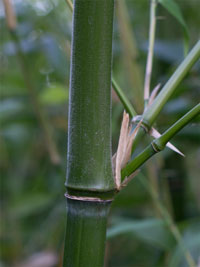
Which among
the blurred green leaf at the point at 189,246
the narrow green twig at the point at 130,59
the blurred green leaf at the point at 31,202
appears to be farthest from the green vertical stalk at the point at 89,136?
the blurred green leaf at the point at 31,202

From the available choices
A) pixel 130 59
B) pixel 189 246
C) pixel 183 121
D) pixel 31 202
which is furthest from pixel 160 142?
pixel 31 202

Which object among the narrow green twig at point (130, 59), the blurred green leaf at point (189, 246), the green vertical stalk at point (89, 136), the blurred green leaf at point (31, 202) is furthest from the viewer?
the blurred green leaf at point (31, 202)

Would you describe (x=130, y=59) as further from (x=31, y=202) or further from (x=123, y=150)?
(x=123, y=150)

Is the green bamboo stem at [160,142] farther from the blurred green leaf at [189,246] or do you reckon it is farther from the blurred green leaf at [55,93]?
the blurred green leaf at [55,93]

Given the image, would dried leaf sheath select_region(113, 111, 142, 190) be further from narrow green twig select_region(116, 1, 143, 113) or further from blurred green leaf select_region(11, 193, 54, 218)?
blurred green leaf select_region(11, 193, 54, 218)

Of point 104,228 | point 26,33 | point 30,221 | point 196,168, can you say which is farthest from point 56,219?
point 104,228

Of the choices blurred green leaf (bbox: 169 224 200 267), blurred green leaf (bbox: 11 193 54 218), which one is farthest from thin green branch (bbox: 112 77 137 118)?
blurred green leaf (bbox: 11 193 54 218)
